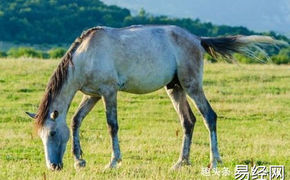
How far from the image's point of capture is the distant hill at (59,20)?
8631cm

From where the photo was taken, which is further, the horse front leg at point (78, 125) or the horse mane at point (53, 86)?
the horse front leg at point (78, 125)

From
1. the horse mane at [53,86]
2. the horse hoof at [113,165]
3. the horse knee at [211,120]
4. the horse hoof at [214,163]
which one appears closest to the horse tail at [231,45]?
the horse knee at [211,120]

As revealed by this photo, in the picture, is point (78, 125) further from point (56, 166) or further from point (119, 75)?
point (56, 166)

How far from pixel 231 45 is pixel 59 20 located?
8146 cm

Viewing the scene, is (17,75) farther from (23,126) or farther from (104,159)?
(104,159)

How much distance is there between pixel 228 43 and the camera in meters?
12.5

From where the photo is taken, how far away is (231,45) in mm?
12539

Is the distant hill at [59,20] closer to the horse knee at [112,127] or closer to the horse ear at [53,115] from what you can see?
the horse knee at [112,127]

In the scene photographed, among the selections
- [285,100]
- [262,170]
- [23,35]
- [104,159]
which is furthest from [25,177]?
[23,35]

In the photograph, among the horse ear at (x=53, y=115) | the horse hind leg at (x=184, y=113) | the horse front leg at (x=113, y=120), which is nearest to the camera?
the horse ear at (x=53, y=115)

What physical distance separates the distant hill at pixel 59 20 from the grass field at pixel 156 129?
5836cm

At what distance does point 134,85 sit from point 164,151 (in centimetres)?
192

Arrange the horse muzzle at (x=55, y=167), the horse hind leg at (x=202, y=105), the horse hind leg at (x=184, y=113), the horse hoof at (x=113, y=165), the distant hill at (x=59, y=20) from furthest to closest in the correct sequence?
1. the distant hill at (x=59, y=20)
2. the horse hind leg at (x=184, y=113)
3. the horse hind leg at (x=202, y=105)
4. the horse hoof at (x=113, y=165)
5. the horse muzzle at (x=55, y=167)

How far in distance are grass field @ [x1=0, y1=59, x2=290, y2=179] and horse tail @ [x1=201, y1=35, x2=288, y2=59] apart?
6.04 ft
